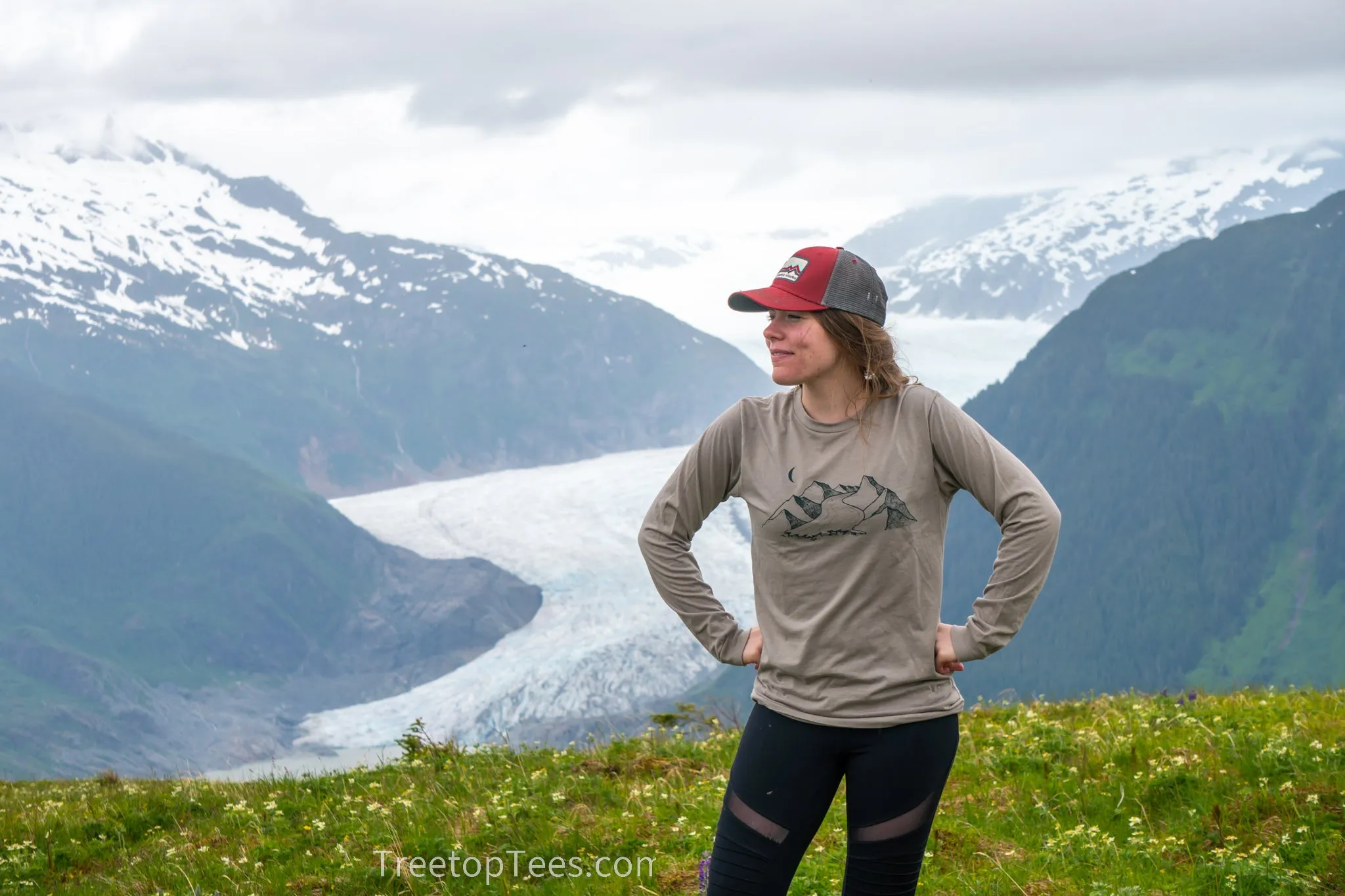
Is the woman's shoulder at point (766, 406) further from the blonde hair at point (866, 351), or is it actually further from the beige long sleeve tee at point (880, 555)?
the blonde hair at point (866, 351)

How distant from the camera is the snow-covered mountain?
A: 142 m

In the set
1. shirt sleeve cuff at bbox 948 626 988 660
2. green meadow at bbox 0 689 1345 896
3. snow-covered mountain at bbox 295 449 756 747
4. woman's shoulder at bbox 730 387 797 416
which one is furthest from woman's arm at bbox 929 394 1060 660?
snow-covered mountain at bbox 295 449 756 747

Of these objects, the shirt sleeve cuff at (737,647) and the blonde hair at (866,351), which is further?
the shirt sleeve cuff at (737,647)

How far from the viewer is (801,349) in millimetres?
5148

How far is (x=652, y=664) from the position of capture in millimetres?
141625

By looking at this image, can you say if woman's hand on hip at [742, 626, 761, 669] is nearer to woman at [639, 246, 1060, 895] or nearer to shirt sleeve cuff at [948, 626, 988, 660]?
woman at [639, 246, 1060, 895]

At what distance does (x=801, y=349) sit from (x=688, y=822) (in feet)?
14.3

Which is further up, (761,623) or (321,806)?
(761,623)

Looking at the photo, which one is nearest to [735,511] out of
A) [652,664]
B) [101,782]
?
[652,664]

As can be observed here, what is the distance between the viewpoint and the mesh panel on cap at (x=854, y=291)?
5.12 meters

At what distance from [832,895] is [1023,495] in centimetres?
328

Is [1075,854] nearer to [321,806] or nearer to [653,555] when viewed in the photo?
[653,555]

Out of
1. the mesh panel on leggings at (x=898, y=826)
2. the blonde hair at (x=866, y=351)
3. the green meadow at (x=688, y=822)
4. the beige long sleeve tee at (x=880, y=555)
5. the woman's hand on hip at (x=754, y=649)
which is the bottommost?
the green meadow at (x=688, y=822)

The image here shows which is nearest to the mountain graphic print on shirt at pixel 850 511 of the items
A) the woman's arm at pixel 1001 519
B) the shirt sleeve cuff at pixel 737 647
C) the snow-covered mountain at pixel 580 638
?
the woman's arm at pixel 1001 519
